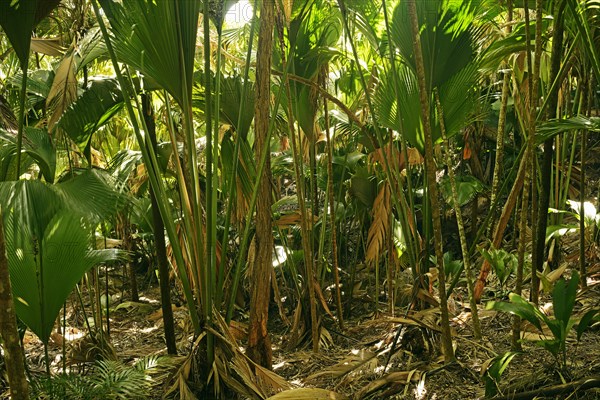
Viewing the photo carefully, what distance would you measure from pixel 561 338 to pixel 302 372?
1.52 m

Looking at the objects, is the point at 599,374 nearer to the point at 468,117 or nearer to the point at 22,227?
the point at 468,117

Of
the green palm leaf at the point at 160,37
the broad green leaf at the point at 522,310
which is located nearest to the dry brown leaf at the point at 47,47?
the green palm leaf at the point at 160,37

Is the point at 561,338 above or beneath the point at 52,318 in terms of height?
beneath

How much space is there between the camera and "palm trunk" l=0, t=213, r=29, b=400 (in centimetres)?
161

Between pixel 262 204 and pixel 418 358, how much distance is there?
3.53 feet

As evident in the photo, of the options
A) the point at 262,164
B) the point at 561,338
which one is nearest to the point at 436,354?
the point at 561,338

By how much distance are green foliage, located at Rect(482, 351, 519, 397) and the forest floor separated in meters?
0.07

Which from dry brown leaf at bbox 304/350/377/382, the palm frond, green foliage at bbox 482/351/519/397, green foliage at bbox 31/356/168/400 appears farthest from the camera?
dry brown leaf at bbox 304/350/377/382

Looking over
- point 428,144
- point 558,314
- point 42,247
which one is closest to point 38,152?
point 42,247

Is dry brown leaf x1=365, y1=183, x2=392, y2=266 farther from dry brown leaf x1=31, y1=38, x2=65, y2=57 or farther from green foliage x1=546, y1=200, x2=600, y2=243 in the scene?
dry brown leaf x1=31, y1=38, x2=65, y2=57

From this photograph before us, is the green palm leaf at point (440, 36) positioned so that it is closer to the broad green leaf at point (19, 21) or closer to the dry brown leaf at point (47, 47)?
the broad green leaf at point (19, 21)

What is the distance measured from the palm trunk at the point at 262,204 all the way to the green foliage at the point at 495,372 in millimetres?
984

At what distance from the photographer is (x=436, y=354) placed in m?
2.89

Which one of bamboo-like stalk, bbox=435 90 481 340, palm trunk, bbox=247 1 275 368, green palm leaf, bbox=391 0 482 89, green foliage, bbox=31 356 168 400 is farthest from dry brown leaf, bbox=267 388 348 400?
green palm leaf, bbox=391 0 482 89
